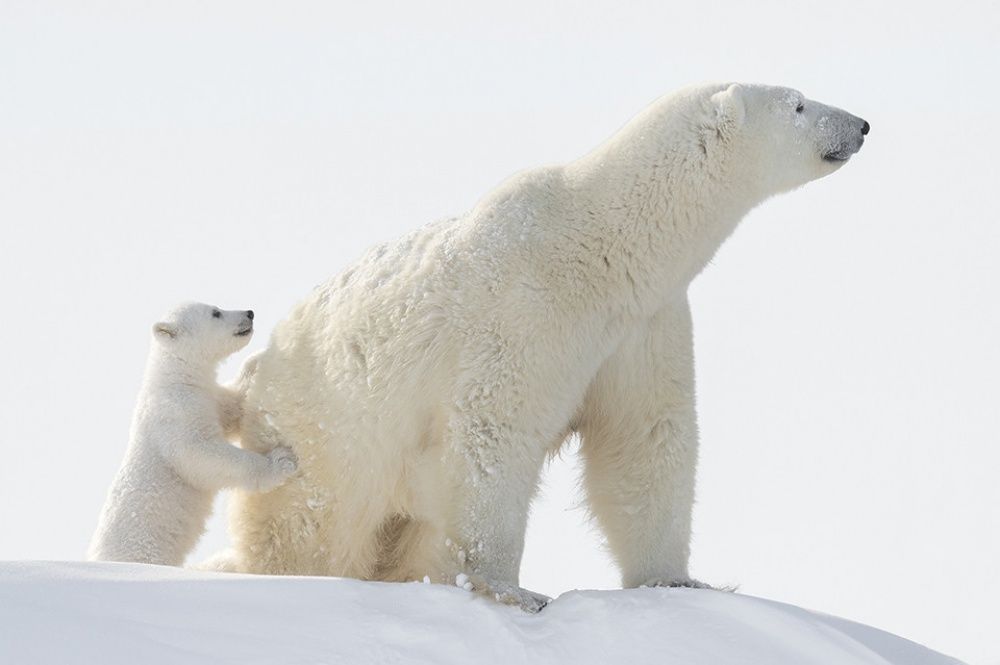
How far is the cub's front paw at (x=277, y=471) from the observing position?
5.91 meters

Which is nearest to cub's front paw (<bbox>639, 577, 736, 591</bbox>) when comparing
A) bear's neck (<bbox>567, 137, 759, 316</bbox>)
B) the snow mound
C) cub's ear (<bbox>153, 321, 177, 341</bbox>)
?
the snow mound

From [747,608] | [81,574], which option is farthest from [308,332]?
[747,608]

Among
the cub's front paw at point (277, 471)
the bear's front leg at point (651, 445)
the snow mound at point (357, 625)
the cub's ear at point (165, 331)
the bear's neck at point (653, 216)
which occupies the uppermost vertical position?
the bear's neck at point (653, 216)

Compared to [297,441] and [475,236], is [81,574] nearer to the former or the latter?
[297,441]

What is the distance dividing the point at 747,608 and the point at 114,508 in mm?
2824

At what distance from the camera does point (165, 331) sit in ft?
21.3

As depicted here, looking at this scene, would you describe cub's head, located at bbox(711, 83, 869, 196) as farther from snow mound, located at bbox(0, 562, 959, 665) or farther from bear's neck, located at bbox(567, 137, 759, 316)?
snow mound, located at bbox(0, 562, 959, 665)

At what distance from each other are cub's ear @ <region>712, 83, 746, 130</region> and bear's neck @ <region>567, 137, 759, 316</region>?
0.17 meters

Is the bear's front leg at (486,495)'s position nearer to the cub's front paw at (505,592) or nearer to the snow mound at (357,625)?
the cub's front paw at (505,592)

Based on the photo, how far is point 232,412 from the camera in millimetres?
6453

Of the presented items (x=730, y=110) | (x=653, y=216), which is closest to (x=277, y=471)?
(x=653, y=216)

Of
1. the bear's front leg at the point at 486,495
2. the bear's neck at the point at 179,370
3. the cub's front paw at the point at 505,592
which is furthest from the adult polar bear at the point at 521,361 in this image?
the bear's neck at the point at 179,370

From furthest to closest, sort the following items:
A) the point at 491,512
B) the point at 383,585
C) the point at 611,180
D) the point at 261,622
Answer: the point at 611,180 < the point at 491,512 < the point at 383,585 < the point at 261,622

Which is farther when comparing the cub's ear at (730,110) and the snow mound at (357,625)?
the cub's ear at (730,110)
